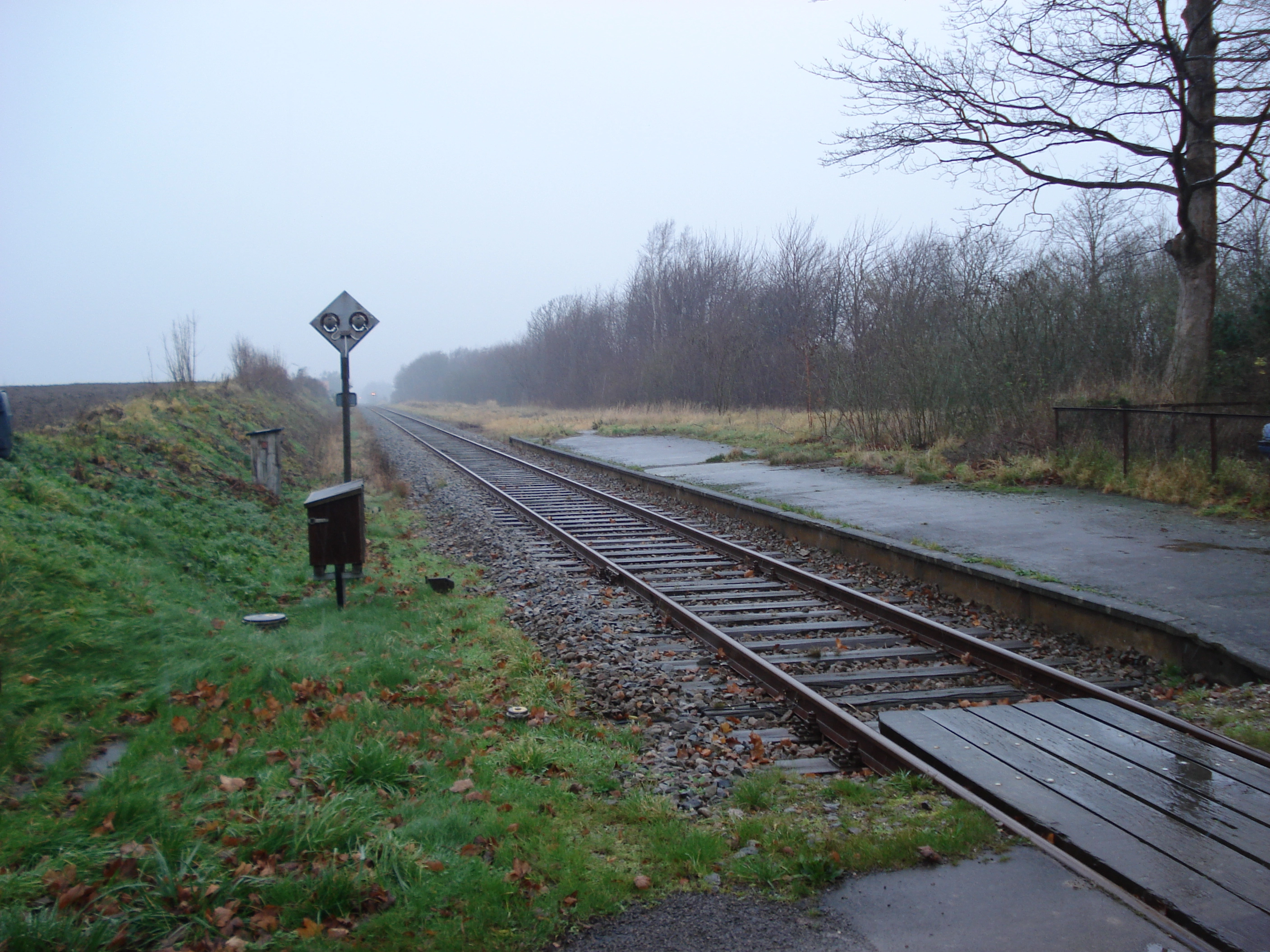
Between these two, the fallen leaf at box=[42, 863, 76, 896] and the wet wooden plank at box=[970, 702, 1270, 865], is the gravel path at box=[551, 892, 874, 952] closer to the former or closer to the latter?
the wet wooden plank at box=[970, 702, 1270, 865]

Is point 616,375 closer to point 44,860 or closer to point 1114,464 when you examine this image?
point 1114,464

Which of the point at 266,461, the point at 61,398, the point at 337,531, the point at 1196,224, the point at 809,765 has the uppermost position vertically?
the point at 1196,224

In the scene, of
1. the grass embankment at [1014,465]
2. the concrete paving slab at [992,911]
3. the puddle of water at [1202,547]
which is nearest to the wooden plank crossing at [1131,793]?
the concrete paving slab at [992,911]

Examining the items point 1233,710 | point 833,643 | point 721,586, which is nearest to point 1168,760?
point 1233,710

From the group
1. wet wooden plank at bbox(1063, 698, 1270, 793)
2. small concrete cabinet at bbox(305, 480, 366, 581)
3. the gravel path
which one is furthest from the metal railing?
the gravel path

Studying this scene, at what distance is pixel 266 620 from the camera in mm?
7055

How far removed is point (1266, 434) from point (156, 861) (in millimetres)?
12774

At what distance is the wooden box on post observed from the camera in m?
7.79

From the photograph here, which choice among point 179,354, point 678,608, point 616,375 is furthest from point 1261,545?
point 616,375

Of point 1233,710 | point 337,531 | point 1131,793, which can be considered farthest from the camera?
point 337,531

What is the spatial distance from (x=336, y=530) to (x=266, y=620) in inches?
45.3

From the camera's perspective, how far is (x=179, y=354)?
3647 cm

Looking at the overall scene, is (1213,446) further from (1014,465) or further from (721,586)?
(721,586)

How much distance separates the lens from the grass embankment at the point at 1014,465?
11211 millimetres
